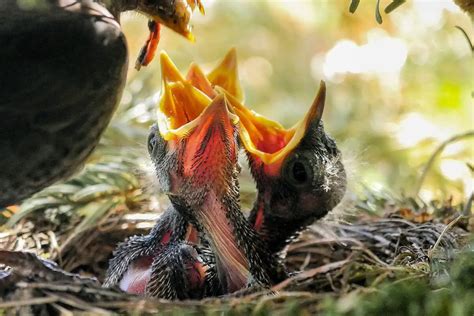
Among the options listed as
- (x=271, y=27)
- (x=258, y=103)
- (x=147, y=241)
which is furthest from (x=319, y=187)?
(x=271, y=27)

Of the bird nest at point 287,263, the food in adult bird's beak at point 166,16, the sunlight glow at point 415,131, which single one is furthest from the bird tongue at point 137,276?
the sunlight glow at point 415,131

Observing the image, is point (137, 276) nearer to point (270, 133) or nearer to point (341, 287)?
point (270, 133)

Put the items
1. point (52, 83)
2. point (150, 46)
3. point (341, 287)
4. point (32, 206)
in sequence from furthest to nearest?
point (32, 206) < point (150, 46) < point (52, 83) < point (341, 287)

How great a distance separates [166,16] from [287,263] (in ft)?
2.00

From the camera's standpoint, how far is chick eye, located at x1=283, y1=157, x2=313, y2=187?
136 centimetres

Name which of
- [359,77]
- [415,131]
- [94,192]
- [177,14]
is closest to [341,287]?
[177,14]

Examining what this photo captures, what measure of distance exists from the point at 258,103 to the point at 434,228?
177cm

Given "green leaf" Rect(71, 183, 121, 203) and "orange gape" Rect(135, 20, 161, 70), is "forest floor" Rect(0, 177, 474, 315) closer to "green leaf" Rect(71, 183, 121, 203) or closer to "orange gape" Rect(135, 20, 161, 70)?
"green leaf" Rect(71, 183, 121, 203)

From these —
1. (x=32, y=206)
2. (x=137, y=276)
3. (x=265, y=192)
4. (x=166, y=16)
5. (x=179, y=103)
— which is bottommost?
(x=32, y=206)

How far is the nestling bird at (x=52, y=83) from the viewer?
1135mm

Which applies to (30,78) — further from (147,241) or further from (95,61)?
(147,241)

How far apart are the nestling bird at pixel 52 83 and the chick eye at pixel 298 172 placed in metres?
0.33

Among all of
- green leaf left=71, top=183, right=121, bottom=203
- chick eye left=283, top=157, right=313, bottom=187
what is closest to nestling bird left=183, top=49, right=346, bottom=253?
chick eye left=283, top=157, right=313, bottom=187

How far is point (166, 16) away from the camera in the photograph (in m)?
1.40
